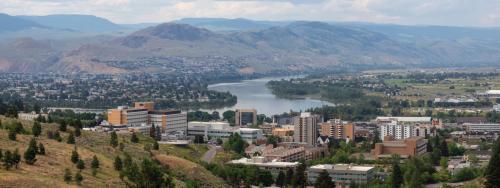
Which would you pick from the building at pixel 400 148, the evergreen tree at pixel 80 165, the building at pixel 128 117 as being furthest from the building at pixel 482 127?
the evergreen tree at pixel 80 165

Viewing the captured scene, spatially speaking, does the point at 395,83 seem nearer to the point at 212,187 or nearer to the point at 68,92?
the point at 68,92

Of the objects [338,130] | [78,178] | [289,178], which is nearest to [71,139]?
[78,178]

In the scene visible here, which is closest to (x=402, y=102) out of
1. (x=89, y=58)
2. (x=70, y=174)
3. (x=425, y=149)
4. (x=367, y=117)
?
(x=367, y=117)

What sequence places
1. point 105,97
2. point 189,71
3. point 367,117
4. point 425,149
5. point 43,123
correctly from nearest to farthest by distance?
point 43,123, point 425,149, point 367,117, point 105,97, point 189,71

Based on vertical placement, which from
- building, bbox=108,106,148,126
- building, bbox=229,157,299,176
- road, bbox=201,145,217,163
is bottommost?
building, bbox=229,157,299,176

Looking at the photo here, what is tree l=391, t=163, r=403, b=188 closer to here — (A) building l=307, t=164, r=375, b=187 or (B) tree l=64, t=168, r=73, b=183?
(A) building l=307, t=164, r=375, b=187

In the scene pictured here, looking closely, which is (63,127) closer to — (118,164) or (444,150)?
(118,164)

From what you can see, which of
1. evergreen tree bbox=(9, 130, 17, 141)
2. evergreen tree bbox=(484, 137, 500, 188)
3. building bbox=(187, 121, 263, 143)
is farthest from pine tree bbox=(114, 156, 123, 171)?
building bbox=(187, 121, 263, 143)

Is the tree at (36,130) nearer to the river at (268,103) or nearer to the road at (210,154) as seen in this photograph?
the road at (210,154)
